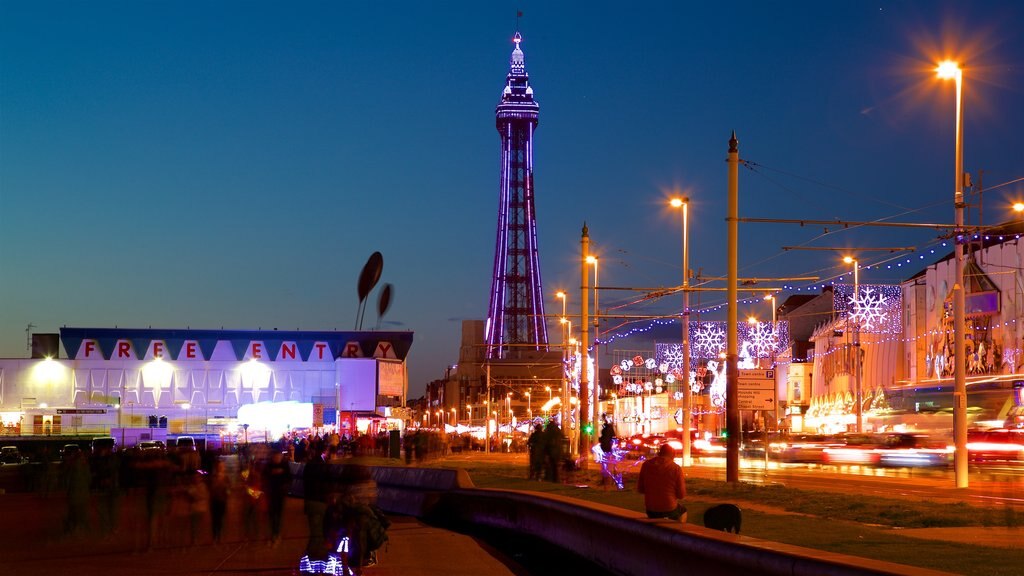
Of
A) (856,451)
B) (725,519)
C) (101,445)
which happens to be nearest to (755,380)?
(725,519)

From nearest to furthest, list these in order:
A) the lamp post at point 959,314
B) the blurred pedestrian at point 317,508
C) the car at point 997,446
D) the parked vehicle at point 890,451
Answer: the blurred pedestrian at point 317,508 → the lamp post at point 959,314 → the car at point 997,446 → the parked vehicle at point 890,451

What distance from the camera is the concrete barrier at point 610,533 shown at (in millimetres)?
9812

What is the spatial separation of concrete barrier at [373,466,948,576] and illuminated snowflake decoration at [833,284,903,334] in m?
56.4

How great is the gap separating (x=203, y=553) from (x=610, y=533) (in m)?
7.47

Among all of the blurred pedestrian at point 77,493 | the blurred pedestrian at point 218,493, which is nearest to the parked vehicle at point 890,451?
the blurred pedestrian at point 218,493

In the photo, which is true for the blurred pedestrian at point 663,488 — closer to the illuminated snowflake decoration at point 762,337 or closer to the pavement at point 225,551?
the pavement at point 225,551

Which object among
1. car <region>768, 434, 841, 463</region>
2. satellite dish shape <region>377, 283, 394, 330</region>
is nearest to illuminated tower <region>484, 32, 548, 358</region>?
satellite dish shape <region>377, 283, 394, 330</region>

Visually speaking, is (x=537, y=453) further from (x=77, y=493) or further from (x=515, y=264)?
(x=515, y=264)

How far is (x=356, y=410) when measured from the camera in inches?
3767

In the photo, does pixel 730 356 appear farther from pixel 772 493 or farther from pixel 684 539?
pixel 684 539

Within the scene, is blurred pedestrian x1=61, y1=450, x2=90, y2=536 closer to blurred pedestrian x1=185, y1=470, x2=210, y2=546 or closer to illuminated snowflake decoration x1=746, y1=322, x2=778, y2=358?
blurred pedestrian x1=185, y1=470, x2=210, y2=546

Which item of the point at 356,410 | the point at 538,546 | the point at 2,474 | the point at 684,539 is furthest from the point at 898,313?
the point at 684,539

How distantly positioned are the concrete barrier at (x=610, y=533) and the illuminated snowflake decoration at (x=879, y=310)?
56.4m

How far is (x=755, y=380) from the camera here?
99.6 ft
